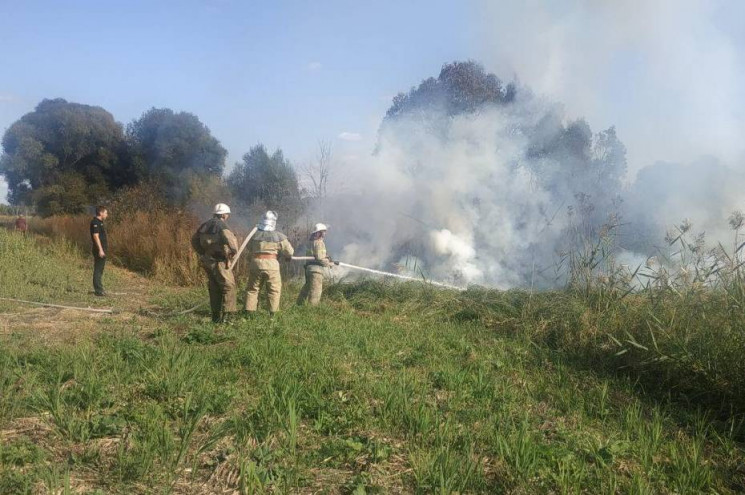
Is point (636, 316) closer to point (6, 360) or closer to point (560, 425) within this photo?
point (560, 425)

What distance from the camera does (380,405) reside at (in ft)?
12.8

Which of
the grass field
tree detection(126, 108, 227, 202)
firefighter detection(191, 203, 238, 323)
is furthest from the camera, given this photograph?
tree detection(126, 108, 227, 202)

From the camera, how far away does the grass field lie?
2928mm

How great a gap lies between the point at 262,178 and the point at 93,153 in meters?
10.3

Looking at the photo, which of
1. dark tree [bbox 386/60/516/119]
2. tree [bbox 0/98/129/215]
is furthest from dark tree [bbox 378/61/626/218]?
tree [bbox 0/98/129/215]

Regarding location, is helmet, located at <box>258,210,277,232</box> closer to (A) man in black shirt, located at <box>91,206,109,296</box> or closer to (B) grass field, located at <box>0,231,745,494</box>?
(B) grass field, located at <box>0,231,745,494</box>

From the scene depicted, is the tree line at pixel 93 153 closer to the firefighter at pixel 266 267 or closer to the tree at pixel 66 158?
the tree at pixel 66 158

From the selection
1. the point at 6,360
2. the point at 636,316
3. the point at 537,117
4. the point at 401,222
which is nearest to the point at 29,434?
the point at 6,360

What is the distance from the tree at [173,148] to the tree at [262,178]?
1603 millimetres

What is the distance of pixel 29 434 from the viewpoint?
320 cm

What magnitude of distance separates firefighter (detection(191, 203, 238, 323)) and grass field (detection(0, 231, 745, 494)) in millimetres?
918

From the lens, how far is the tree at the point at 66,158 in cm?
2623

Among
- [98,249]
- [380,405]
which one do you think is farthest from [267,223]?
[380,405]

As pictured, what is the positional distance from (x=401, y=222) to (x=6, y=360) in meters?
11.0
